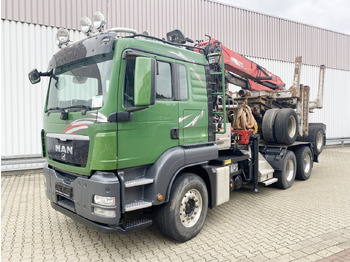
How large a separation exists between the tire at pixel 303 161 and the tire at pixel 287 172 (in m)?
0.40

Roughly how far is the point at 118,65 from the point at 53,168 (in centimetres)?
188

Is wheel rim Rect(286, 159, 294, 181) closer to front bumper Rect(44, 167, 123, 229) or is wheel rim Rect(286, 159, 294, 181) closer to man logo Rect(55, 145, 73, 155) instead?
front bumper Rect(44, 167, 123, 229)

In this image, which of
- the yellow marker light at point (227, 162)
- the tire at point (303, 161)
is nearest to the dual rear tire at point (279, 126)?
the tire at point (303, 161)

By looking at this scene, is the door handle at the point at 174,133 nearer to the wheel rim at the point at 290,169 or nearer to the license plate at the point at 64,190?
the license plate at the point at 64,190

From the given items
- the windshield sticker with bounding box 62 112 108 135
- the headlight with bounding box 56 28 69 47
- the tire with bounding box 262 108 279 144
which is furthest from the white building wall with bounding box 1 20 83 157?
the tire with bounding box 262 108 279 144

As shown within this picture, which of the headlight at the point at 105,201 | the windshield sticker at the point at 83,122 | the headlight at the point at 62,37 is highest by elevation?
the headlight at the point at 62,37

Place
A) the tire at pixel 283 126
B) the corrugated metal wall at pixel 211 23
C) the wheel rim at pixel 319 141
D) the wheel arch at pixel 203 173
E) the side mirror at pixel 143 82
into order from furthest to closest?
the corrugated metal wall at pixel 211 23 < the wheel rim at pixel 319 141 < the tire at pixel 283 126 < the wheel arch at pixel 203 173 < the side mirror at pixel 143 82

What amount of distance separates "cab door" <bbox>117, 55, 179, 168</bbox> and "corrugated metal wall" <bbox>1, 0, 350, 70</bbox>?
4264 mm

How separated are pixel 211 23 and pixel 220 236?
9490mm

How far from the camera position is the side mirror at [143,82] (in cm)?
307

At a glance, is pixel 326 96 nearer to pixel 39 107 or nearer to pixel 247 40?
pixel 247 40

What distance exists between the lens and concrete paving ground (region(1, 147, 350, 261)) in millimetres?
3605

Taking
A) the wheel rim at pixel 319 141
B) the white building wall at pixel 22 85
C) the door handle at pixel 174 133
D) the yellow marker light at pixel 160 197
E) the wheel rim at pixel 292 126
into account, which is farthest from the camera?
the wheel rim at pixel 319 141

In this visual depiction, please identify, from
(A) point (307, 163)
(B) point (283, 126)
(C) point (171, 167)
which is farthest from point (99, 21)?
(A) point (307, 163)
